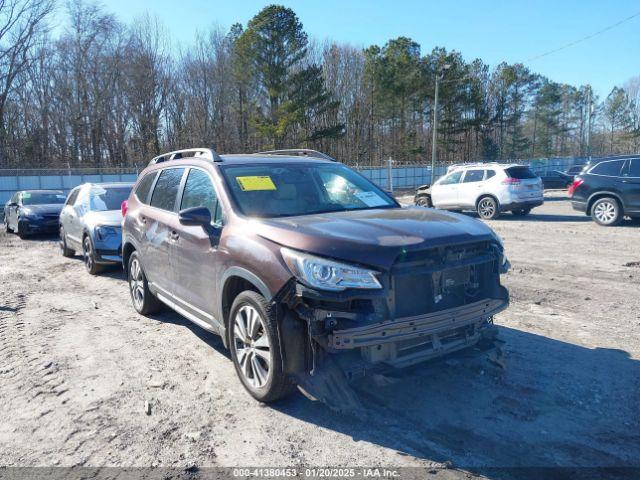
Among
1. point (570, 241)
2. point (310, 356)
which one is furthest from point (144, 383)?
point (570, 241)

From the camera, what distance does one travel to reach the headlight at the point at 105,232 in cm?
895

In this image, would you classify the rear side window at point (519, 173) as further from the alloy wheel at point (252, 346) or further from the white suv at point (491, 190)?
A: the alloy wheel at point (252, 346)

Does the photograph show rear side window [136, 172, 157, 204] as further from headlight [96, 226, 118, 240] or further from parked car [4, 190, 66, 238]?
parked car [4, 190, 66, 238]

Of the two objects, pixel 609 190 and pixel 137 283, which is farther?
pixel 609 190

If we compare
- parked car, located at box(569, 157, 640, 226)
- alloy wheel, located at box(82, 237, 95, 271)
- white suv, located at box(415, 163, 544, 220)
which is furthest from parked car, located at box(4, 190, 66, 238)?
parked car, located at box(569, 157, 640, 226)

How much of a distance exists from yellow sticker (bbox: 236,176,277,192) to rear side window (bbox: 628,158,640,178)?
1196 centimetres

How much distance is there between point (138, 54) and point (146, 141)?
8.40m

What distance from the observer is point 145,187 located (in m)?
6.10

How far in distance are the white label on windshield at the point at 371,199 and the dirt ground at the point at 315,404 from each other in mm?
1669

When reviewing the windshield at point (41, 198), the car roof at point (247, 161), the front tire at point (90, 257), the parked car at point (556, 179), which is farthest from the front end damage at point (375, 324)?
the parked car at point (556, 179)

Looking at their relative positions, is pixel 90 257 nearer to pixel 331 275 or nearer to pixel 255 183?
pixel 255 183

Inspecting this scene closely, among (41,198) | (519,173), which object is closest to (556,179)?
(519,173)

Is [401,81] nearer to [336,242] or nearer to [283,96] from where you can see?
[283,96]

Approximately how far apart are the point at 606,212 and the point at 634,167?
1.32 m
